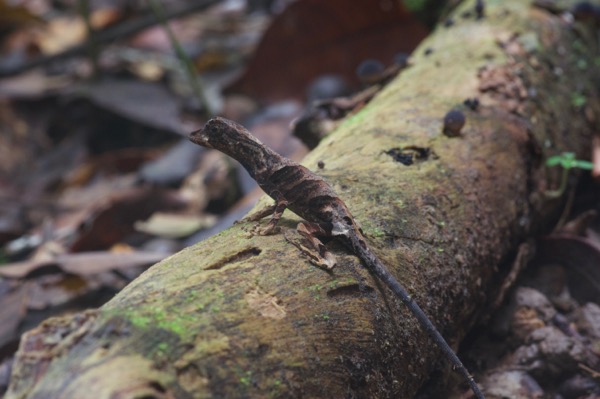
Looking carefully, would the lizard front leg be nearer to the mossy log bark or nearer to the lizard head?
the mossy log bark

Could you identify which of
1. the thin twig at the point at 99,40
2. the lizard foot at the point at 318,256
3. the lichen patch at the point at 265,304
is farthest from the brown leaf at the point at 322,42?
the lichen patch at the point at 265,304

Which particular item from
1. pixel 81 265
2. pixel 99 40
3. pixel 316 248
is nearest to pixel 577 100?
pixel 316 248

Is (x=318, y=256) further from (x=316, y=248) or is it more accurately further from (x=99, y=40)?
(x=99, y=40)

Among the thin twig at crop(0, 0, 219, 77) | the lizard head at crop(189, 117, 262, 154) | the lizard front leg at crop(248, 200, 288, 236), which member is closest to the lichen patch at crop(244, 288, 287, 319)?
the lizard front leg at crop(248, 200, 288, 236)

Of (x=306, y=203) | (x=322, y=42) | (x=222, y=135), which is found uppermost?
(x=322, y=42)

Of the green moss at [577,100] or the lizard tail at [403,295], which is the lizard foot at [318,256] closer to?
the lizard tail at [403,295]

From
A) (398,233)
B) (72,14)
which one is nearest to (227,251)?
(398,233)
